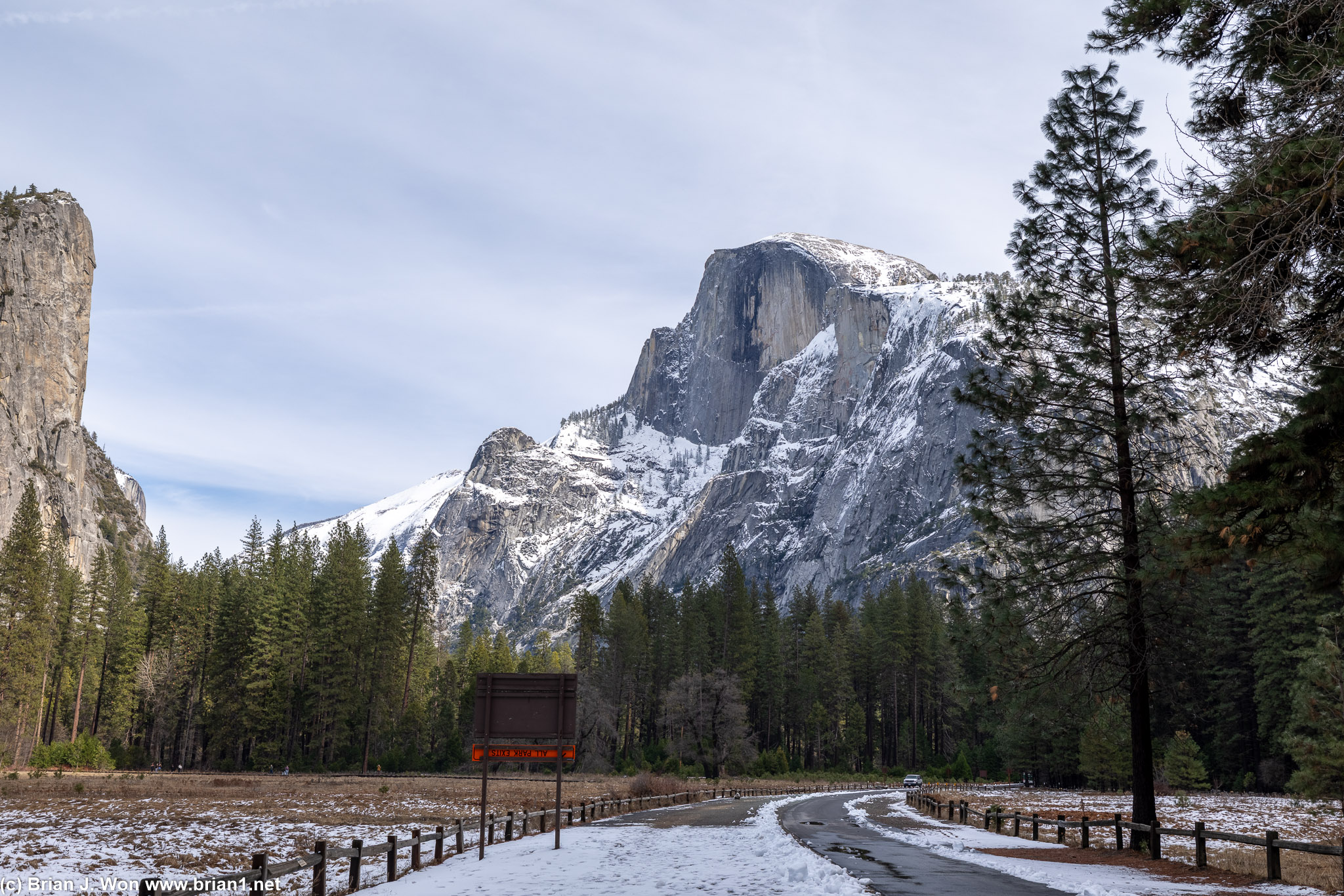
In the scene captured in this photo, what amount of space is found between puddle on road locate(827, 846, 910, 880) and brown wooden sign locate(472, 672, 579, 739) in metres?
6.52

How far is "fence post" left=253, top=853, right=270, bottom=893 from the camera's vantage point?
1062cm

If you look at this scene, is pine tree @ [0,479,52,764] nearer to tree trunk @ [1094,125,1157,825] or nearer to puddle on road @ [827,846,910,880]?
puddle on road @ [827,846,910,880]

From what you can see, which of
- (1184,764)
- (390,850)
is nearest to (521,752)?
(390,850)

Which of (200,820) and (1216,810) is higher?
(200,820)

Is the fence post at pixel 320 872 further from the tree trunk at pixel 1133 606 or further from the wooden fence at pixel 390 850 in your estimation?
the tree trunk at pixel 1133 606

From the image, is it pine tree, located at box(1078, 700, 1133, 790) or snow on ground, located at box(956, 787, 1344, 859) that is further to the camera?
pine tree, located at box(1078, 700, 1133, 790)

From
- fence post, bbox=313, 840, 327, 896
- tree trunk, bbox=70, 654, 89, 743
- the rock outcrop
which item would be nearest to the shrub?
tree trunk, bbox=70, 654, 89, 743

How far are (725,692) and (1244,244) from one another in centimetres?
6900

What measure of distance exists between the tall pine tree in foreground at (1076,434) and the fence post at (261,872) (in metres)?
15.3

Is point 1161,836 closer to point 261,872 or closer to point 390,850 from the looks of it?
point 390,850

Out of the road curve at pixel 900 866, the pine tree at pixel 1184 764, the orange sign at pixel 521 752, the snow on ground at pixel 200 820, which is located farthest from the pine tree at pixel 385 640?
the pine tree at pixel 1184 764

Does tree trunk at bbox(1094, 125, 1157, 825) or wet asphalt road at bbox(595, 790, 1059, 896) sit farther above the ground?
tree trunk at bbox(1094, 125, 1157, 825)

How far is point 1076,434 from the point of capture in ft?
64.9

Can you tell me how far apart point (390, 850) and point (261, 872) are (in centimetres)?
432
